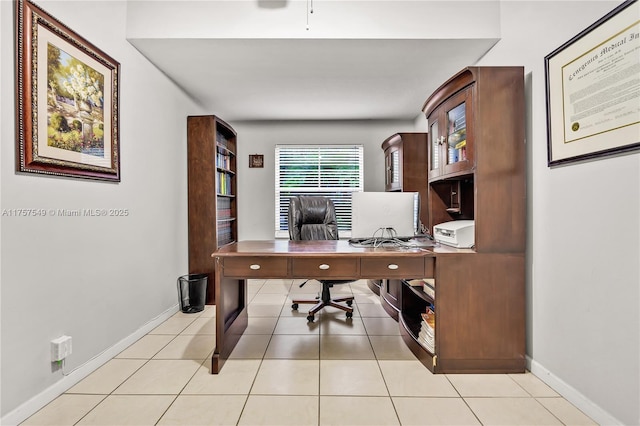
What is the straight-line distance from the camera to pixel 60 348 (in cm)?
175

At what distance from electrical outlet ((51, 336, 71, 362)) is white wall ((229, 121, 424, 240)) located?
3.18 m

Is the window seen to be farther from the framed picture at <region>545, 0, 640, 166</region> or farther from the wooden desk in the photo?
the framed picture at <region>545, 0, 640, 166</region>

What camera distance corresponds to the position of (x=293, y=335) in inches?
104

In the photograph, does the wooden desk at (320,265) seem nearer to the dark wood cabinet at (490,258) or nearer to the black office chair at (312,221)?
the dark wood cabinet at (490,258)

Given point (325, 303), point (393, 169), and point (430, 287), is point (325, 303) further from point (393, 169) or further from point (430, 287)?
point (393, 169)

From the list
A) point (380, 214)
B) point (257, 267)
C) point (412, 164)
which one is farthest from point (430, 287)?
point (412, 164)

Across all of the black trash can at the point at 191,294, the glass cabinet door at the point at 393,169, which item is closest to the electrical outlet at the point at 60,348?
the black trash can at the point at 191,294

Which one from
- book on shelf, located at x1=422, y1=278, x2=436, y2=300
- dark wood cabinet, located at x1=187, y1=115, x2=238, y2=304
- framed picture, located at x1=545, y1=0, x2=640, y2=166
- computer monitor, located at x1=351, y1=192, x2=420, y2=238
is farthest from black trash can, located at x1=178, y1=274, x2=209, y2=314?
framed picture, located at x1=545, y1=0, x2=640, y2=166

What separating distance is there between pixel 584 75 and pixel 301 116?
353 cm

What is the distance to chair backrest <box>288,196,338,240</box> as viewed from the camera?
330cm

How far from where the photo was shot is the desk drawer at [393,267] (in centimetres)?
204

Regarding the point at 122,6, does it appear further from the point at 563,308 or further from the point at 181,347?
the point at 563,308

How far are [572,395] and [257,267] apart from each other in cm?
203

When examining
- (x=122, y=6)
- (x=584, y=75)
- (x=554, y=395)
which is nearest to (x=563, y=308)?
(x=554, y=395)
